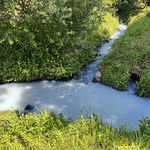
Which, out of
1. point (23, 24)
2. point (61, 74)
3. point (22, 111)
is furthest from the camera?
point (61, 74)

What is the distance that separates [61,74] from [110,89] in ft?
7.42

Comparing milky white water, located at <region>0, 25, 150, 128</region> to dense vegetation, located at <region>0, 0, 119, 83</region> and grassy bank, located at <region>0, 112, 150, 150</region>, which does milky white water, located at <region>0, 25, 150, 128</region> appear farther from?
grassy bank, located at <region>0, 112, 150, 150</region>

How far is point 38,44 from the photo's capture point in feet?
20.6

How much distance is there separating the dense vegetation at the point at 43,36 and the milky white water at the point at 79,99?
0.47 meters

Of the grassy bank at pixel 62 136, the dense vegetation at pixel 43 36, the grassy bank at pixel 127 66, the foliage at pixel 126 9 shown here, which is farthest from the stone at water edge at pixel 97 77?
the foliage at pixel 126 9

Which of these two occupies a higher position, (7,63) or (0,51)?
(0,51)

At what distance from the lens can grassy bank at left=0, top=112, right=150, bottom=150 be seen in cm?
303

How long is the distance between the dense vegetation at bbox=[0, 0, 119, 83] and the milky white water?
47cm

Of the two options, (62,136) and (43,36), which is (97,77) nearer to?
(43,36)

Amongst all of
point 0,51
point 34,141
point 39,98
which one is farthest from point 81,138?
point 0,51

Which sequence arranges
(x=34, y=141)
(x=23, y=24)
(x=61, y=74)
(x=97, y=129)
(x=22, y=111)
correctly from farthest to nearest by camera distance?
(x=61, y=74)
(x=23, y=24)
(x=22, y=111)
(x=97, y=129)
(x=34, y=141)

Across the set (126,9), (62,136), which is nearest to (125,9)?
(126,9)

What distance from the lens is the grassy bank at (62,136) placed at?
303 cm

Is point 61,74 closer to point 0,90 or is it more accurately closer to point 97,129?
point 0,90
